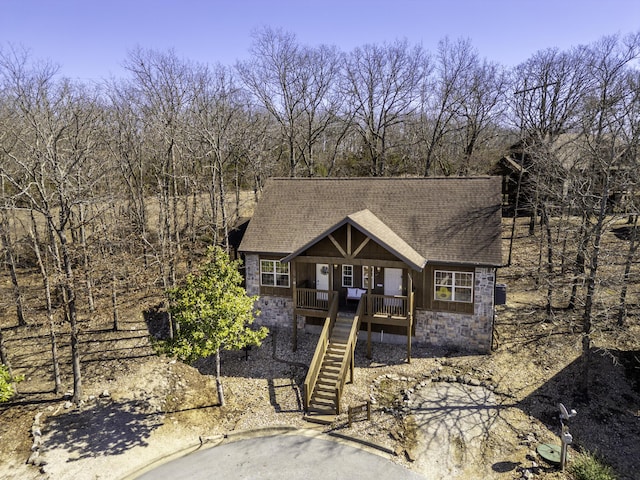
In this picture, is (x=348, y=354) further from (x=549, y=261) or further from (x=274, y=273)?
(x=549, y=261)

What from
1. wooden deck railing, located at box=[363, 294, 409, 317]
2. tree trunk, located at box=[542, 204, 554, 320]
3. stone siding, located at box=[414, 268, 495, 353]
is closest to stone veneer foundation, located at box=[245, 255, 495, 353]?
stone siding, located at box=[414, 268, 495, 353]

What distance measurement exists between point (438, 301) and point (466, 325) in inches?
61.3

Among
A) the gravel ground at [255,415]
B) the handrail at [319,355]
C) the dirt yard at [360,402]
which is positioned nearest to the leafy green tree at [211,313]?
the gravel ground at [255,415]

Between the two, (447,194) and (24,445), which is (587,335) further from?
(24,445)

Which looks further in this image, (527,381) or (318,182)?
(318,182)

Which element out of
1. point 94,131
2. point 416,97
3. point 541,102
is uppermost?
point 416,97

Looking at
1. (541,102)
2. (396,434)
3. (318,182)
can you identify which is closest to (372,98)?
(541,102)

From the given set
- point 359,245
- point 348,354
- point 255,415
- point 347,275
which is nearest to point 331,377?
point 348,354

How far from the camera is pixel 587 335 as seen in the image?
14.5 m

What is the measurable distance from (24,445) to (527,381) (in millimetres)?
17384

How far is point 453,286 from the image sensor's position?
18.3m

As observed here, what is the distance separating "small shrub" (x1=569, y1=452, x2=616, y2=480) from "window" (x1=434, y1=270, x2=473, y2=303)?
7.21 m

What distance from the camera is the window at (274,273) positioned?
20.4 meters

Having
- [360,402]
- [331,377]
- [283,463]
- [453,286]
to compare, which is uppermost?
[453,286]
